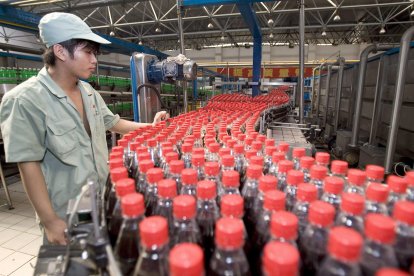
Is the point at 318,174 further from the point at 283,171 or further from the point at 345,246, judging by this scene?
the point at 345,246

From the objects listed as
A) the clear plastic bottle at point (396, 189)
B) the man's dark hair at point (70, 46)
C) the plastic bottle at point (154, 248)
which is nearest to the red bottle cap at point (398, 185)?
the clear plastic bottle at point (396, 189)

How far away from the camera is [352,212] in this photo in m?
0.47

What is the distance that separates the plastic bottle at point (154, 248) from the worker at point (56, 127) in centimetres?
76

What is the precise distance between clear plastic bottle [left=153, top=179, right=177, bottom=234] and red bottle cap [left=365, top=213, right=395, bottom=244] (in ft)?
1.17

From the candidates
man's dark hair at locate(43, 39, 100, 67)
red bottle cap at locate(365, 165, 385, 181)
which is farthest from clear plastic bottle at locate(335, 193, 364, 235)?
man's dark hair at locate(43, 39, 100, 67)

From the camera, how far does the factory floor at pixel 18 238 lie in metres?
2.04

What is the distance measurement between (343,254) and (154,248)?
0.29m

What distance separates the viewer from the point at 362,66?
332 centimetres

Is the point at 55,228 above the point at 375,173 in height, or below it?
below

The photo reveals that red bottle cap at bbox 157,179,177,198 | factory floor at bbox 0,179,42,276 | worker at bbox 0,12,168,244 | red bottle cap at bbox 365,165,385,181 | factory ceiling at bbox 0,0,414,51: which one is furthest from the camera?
factory ceiling at bbox 0,0,414,51

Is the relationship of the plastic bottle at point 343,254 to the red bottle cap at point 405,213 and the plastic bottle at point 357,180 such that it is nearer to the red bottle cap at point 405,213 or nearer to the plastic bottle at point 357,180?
the red bottle cap at point 405,213

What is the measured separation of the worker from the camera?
1.03 metres

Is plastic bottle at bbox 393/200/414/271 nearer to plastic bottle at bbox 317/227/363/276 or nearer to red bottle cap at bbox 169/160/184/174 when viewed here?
plastic bottle at bbox 317/227/363/276

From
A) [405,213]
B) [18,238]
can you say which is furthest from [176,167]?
[18,238]
